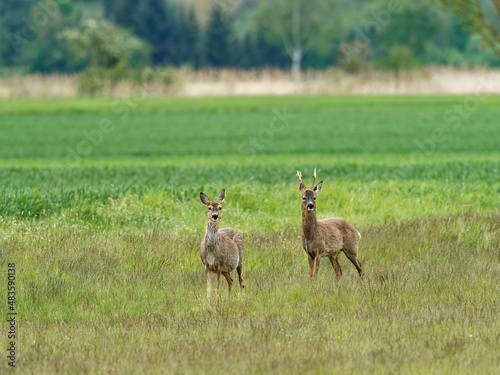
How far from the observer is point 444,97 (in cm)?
6931

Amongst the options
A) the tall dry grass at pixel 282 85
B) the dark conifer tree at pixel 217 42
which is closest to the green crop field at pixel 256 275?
the tall dry grass at pixel 282 85

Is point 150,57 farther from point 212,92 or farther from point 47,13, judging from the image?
point 212,92

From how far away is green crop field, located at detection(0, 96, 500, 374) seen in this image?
730 cm

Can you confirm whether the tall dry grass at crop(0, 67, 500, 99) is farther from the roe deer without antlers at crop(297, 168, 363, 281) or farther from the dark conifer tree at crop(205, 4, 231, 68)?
the roe deer without antlers at crop(297, 168, 363, 281)

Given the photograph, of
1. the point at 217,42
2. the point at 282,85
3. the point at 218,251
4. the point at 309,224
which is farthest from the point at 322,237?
the point at 217,42

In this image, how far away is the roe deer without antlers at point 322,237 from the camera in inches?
372

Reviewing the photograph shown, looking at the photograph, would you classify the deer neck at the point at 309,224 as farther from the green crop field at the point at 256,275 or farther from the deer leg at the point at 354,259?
the deer leg at the point at 354,259

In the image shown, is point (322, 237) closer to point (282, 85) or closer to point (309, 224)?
point (309, 224)

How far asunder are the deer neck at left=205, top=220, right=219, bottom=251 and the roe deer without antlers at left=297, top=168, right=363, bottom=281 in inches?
45.7

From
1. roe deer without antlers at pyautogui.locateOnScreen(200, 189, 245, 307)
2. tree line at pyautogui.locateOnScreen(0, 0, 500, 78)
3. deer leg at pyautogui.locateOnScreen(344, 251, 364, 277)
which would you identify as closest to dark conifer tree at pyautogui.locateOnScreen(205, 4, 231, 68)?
tree line at pyautogui.locateOnScreen(0, 0, 500, 78)

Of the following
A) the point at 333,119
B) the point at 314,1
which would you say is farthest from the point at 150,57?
the point at 333,119

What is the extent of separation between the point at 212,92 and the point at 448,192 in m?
61.0

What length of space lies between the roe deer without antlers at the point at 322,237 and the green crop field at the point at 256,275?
0.31 meters

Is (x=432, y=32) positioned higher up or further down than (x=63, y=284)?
higher up
